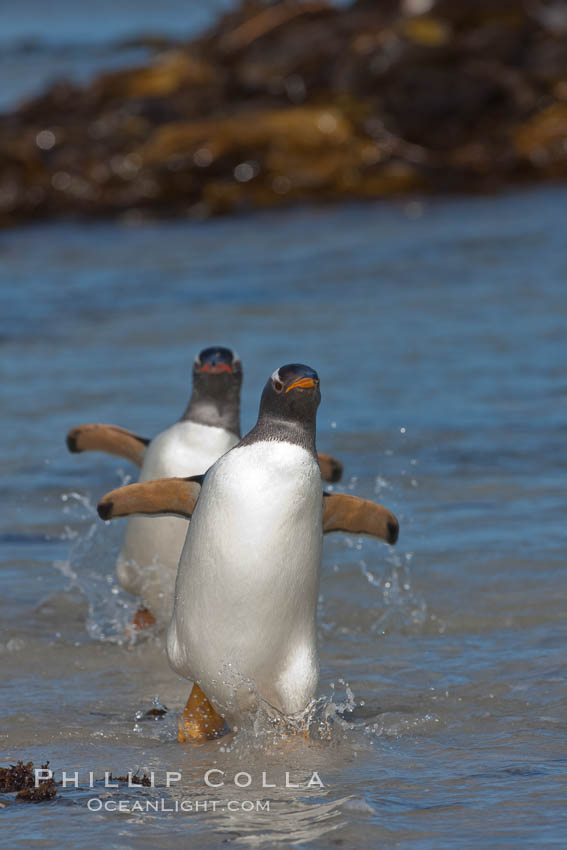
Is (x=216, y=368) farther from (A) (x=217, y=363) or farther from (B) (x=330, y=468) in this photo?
(B) (x=330, y=468)

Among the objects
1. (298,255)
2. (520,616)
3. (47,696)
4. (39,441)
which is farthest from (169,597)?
(298,255)

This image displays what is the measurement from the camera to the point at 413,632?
20.3ft

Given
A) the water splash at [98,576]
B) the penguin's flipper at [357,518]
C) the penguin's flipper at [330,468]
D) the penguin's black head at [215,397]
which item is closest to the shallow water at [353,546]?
the water splash at [98,576]

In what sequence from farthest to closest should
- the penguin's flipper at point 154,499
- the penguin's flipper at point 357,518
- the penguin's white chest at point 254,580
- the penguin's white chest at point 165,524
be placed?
1. the penguin's white chest at point 165,524
2. the penguin's flipper at point 357,518
3. the penguin's flipper at point 154,499
4. the penguin's white chest at point 254,580

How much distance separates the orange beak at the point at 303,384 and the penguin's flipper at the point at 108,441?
179 cm

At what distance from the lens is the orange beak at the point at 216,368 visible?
592cm

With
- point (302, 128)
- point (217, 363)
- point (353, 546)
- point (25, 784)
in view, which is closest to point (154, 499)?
point (25, 784)

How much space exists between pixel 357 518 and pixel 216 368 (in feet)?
3.91

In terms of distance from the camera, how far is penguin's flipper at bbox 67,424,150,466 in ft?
20.6

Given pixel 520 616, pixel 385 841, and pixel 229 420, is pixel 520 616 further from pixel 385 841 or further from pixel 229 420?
pixel 385 841

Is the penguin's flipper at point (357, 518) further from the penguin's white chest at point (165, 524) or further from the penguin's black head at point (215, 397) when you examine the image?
the penguin's black head at point (215, 397)

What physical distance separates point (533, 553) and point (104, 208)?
15.2 metres

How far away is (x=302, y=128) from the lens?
21500 millimetres

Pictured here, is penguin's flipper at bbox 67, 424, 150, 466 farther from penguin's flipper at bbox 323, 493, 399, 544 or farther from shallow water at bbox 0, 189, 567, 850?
penguin's flipper at bbox 323, 493, 399, 544
